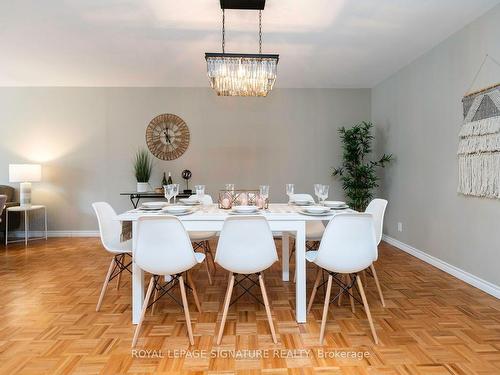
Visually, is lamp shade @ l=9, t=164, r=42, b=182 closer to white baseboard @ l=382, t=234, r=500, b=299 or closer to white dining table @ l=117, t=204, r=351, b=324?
white dining table @ l=117, t=204, r=351, b=324

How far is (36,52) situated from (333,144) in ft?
14.1

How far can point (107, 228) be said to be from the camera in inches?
99.7

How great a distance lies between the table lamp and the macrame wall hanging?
5.52m

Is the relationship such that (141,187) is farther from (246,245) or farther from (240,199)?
(246,245)

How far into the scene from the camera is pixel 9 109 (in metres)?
5.04

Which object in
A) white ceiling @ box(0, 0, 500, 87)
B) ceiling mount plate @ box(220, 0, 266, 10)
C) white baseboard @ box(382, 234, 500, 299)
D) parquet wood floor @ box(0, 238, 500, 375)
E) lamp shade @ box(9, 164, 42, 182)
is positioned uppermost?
white ceiling @ box(0, 0, 500, 87)

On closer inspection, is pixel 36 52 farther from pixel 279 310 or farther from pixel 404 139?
pixel 404 139

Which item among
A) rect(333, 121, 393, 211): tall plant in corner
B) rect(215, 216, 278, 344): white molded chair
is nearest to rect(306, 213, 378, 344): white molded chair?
rect(215, 216, 278, 344): white molded chair

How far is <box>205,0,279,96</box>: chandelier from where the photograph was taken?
2.58 meters

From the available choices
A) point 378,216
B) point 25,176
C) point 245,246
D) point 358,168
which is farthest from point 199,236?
point 25,176

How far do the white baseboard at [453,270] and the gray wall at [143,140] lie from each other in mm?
1607

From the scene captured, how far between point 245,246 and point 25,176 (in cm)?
430

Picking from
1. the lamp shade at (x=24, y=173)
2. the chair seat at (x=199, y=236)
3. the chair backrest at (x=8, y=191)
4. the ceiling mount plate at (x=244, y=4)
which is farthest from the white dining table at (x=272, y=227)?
the chair backrest at (x=8, y=191)

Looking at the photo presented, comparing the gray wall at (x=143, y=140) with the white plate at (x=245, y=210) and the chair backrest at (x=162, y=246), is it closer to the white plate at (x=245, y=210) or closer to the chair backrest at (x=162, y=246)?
the white plate at (x=245, y=210)
